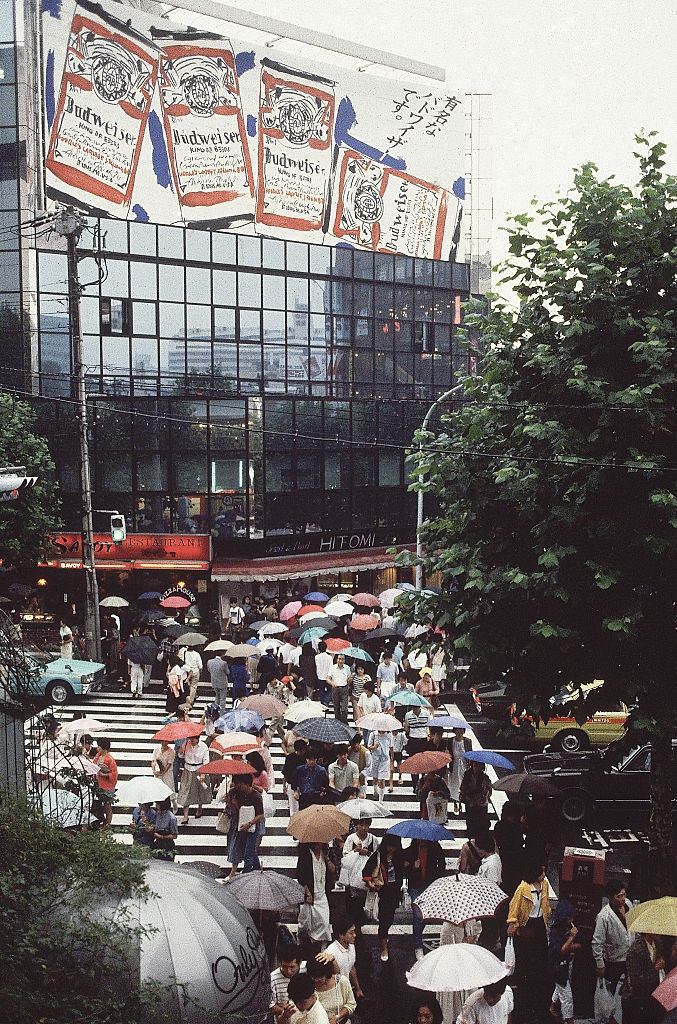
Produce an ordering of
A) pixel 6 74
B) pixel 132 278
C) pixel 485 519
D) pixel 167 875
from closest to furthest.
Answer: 1. pixel 167 875
2. pixel 485 519
3. pixel 6 74
4. pixel 132 278

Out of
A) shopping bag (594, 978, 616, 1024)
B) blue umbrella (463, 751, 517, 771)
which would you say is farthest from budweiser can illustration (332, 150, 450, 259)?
shopping bag (594, 978, 616, 1024)

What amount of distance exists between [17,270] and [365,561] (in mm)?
17938

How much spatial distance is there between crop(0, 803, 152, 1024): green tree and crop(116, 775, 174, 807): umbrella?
572cm

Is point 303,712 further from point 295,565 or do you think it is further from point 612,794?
point 295,565

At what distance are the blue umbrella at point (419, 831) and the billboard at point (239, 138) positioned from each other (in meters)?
32.1

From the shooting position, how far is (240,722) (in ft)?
61.9

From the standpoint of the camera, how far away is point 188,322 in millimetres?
43281

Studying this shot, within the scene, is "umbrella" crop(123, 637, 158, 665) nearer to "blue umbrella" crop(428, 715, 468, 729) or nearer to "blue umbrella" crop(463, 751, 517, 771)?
"blue umbrella" crop(428, 715, 468, 729)

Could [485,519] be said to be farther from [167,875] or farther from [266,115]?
[266,115]

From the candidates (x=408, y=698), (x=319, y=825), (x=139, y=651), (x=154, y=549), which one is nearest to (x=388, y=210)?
(x=154, y=549)

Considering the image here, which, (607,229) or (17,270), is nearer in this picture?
(607,229)

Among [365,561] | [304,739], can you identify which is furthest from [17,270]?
[304,739]

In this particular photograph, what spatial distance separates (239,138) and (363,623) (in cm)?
2332

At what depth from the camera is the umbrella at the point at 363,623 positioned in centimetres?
2959
